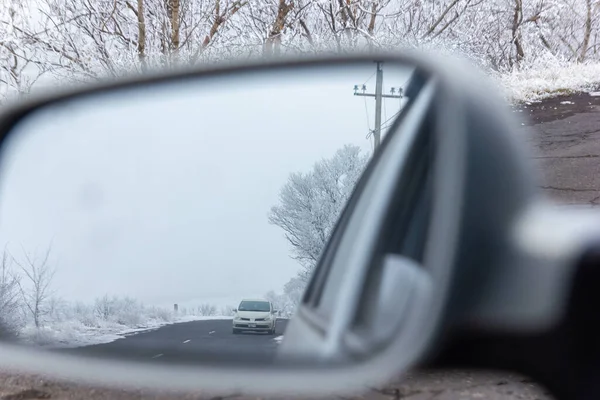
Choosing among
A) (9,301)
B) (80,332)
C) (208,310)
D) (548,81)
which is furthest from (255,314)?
(548,81)

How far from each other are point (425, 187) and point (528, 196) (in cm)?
19

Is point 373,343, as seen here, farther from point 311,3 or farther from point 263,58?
point 311,3

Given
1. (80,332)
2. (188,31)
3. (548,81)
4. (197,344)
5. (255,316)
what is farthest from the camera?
(548,81)

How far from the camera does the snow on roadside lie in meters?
13.2

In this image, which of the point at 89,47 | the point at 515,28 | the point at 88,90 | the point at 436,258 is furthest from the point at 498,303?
the point at 515,28

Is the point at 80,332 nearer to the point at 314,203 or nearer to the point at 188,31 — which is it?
the point at 314,203

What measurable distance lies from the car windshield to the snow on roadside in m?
11.9

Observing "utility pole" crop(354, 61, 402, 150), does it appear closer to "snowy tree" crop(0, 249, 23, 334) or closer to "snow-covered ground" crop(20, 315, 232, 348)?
"snow-covered ground" crop(20, 315, 232, 348)

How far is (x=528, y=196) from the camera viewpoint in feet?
3.38

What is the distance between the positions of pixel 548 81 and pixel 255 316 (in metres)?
15.0

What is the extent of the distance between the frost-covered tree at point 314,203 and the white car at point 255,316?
0.44 feet

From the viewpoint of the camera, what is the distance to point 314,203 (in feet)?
4.61

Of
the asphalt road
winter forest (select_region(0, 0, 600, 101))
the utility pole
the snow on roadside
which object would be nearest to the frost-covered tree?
the utility pole

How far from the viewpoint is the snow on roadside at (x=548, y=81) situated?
43.4 feet
